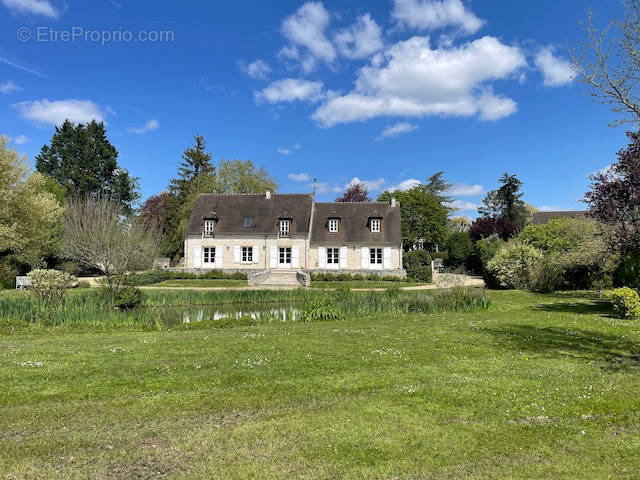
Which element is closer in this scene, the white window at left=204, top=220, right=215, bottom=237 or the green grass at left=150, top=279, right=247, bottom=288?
the green grass at left=150, top=279, right=247, bottom=288

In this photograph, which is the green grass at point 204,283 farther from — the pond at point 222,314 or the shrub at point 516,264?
the shrub at point 516,264

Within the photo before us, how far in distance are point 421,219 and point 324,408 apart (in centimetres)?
4681

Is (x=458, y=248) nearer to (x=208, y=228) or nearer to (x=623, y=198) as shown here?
(x=208, y=228)

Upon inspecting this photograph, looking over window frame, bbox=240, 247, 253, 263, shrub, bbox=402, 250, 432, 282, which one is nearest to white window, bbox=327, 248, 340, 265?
shrub, bbox=402, 250, 432, 282

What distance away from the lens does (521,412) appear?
5242 mm

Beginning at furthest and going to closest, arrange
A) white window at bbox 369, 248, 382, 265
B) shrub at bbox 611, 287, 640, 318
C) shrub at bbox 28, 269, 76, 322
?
white window at bbox 369, 248, 382, 265, shrub at bbox 28, 269, 76, 322, shrub at bbox 611, 287, 640, 318

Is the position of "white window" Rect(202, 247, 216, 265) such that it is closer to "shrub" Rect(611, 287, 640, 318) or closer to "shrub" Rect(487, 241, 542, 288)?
"shrub" Rect(487, 241, 542, 288)

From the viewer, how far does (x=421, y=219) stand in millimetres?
50500

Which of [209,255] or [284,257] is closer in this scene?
[284,257]

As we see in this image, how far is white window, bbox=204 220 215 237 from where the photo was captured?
1511 inches

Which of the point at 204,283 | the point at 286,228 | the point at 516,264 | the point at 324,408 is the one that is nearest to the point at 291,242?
the point at 286,228

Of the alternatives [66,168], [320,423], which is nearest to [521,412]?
[320,423]

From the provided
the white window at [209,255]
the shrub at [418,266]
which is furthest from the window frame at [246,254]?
the shrub at [418,266]

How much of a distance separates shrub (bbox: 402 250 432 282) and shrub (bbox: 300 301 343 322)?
20462 millimetres
